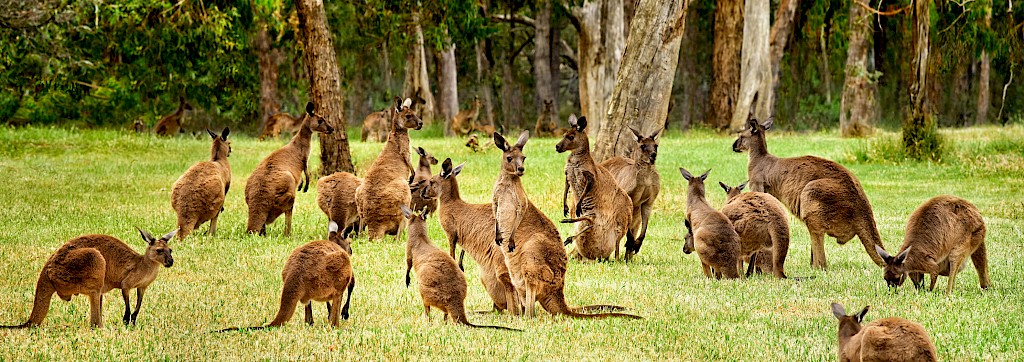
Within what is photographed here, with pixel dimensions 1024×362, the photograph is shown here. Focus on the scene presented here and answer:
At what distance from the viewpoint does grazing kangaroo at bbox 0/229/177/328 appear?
22.2 feet

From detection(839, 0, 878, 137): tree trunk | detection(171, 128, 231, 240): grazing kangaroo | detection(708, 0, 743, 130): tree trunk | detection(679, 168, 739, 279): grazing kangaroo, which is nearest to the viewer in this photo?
detection(679, 168, 739, 279): grazing kangaroo

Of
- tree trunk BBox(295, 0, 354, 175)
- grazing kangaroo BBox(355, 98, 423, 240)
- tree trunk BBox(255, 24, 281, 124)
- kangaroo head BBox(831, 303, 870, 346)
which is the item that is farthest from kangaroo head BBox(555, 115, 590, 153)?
tree trunk BBox(255, 24, 281, 124)

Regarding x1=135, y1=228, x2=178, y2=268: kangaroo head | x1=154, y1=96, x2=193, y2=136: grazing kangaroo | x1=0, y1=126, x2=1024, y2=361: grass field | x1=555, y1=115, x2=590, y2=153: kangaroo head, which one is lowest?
x1=0, y1=126, x2=1024, y2=361: grass field

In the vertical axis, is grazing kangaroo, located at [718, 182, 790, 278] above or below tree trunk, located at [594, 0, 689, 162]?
below

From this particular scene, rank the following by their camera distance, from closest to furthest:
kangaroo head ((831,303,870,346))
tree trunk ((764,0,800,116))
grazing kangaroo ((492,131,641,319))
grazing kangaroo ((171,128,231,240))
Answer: kangaroo head ((831,303,870,346)) → grazing kangaroo ((492,131,641,319)) → grazing kangaroo ((171,128,231,240)) → tree trunk ((764,0,800,116))

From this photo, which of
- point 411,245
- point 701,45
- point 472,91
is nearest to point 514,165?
point 411,245

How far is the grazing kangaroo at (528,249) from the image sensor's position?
730 cm

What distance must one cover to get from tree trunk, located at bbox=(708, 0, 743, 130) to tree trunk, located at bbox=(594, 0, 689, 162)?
17689mm

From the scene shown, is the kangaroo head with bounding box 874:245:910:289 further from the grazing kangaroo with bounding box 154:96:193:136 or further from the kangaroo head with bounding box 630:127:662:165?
the grazing kangaroo with bounding box 154:96:193:136

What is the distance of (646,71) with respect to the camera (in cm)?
1509

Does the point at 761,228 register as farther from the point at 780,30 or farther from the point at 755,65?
the point at 780,30

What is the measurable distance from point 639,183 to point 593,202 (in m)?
0.83

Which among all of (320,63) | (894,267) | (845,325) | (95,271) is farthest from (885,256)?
(320,63)

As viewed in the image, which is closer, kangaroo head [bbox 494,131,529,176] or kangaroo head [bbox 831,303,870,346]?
kangaroo head [bbox 831,303,870,346]
